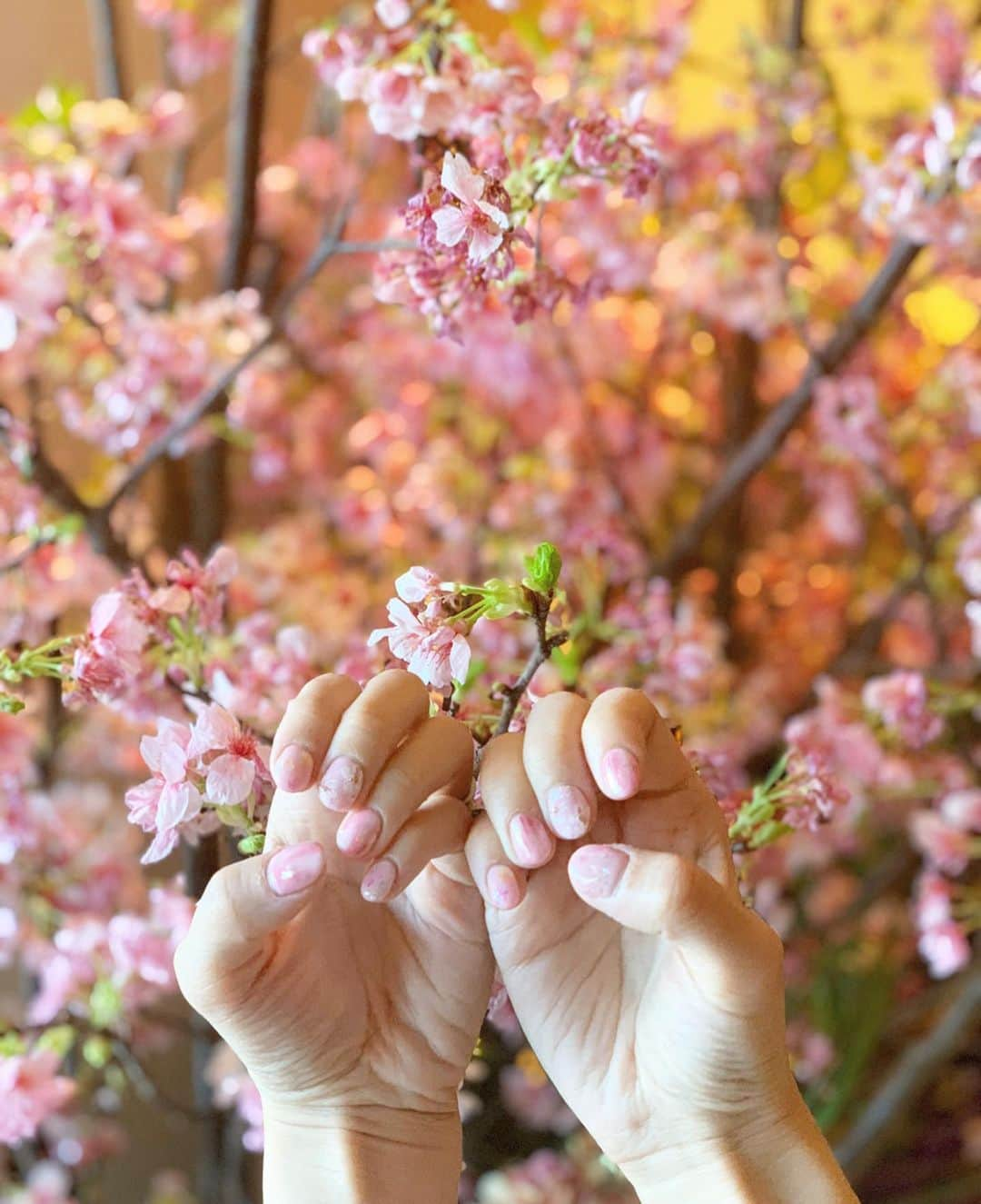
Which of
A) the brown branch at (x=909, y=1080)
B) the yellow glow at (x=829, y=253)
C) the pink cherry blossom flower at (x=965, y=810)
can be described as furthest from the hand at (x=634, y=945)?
the yellow glow at (x=829, y=253)

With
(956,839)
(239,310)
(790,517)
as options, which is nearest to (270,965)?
(239,310)

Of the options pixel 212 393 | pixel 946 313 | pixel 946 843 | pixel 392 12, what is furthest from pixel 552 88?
pixel 946 313

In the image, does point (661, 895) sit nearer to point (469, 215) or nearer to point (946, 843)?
point (469, 215)

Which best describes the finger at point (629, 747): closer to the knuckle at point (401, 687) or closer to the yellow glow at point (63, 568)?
the knuckle at point (401, 687)

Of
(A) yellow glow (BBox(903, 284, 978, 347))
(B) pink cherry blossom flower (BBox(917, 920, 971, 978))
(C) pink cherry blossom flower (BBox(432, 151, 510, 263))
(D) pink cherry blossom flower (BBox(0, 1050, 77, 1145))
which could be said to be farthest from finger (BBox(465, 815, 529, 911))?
(A) yellow glow (BBox(903, 284, 978, 347))

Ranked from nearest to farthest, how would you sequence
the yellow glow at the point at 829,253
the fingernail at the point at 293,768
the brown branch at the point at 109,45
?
the fingernail at the point at 293,768 → the brown branch at the point at 109,45 → the yellow glow at the point at 829,253

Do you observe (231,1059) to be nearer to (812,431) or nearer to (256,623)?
(256,623)
